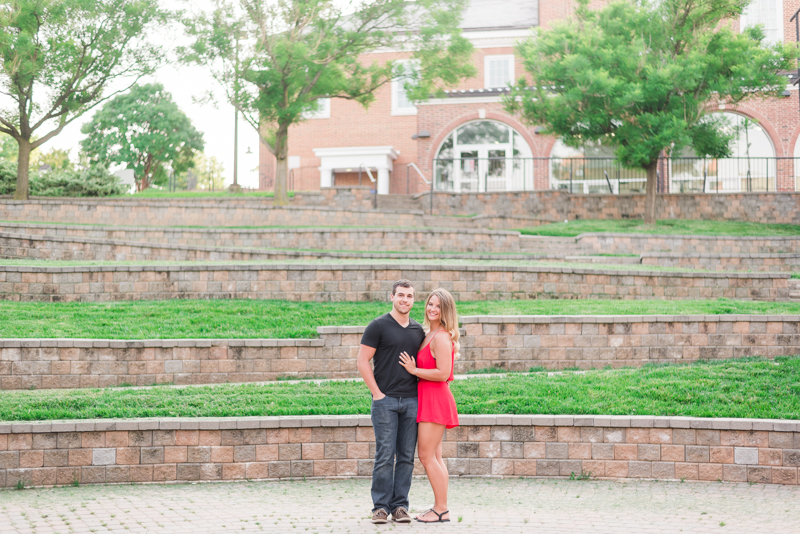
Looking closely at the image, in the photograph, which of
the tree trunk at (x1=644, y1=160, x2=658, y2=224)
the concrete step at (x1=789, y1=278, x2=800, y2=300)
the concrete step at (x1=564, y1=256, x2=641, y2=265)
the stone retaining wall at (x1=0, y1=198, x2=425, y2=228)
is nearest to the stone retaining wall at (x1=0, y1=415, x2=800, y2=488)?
the concrete step at (x1=789, y1=278, x2=800, y2=300)

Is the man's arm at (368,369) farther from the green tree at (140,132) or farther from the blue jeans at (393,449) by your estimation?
the green tree at (140,132)

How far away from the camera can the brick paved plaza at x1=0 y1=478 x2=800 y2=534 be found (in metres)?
5.21

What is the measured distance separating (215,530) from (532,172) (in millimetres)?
23724

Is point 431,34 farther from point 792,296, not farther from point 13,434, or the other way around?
point 13,434

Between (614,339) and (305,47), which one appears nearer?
(614,339)

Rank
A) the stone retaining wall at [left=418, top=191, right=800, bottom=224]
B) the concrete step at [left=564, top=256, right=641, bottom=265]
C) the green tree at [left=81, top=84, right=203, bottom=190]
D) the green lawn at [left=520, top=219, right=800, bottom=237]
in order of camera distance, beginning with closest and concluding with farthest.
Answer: the concrete step at [left=564, top=256, right=641, bottom=265], the green lawn at [left=520, top=219, right=800, bottom=237], the stone retaining wall at [left=418, top=191, right=800, bottom=224], the green tree at [left=81, top=84, right=203, bottom=190]

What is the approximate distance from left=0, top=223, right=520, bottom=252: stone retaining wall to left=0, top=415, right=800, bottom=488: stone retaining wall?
1001cm

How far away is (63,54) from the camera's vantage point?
21531mm

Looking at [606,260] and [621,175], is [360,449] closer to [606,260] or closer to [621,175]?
[606,260]

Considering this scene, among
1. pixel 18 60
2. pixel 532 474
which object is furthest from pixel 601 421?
pixel 18 60

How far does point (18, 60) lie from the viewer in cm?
2061

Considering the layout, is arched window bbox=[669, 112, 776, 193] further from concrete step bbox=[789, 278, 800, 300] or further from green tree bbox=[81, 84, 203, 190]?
green tree bbox=[81, 84, 203, 190]

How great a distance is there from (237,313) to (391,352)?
5714mm

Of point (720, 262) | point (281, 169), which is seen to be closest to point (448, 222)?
point (281, 169)
